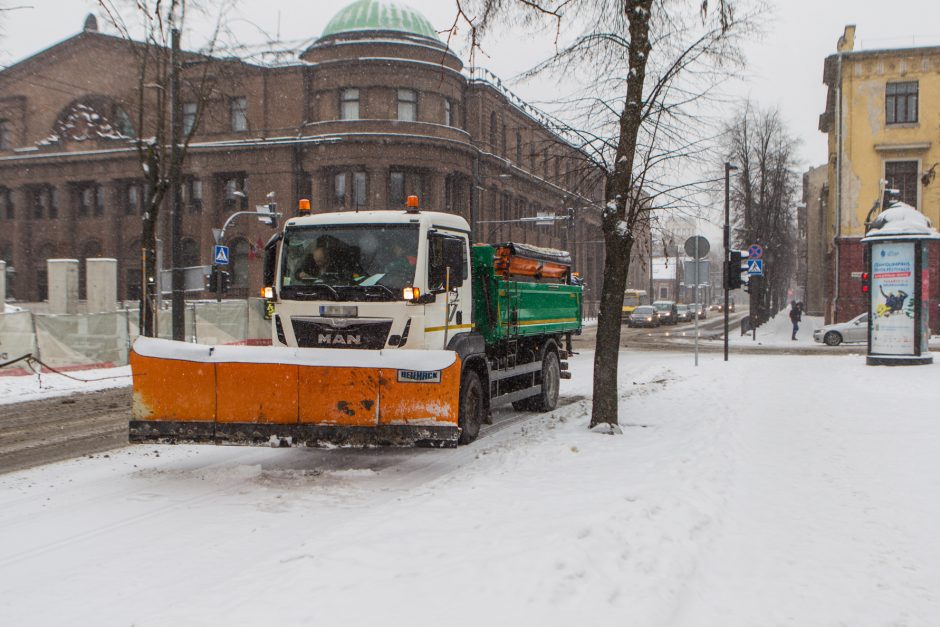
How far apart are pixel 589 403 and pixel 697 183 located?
4.87m

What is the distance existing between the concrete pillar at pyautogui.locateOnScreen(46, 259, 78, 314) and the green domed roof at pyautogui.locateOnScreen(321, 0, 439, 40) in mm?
21719

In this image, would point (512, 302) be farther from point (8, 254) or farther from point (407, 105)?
point (8, 254)

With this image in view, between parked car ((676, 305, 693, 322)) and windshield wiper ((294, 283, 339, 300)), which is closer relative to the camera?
windshield wiper ((294, 283, 339, 300))

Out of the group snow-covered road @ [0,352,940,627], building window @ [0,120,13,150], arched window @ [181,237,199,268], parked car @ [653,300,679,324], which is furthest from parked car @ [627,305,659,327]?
building window @ [0,120,13,150]

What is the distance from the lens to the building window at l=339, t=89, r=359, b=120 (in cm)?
4497

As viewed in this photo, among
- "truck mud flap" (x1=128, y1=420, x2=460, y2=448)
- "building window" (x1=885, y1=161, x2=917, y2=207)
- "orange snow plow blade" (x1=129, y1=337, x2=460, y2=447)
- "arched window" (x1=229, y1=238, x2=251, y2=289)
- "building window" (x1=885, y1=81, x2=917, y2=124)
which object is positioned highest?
"building window" (x1=885, y1=81, x2=917, y2=124)

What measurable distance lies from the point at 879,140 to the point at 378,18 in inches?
1101

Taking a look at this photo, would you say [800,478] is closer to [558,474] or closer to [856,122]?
[558,474]

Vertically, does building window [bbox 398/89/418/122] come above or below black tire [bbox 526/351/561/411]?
above

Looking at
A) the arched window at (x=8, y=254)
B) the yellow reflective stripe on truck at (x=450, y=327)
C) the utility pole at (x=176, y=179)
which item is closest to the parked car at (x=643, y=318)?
the utility pole at (x=176, y=179)

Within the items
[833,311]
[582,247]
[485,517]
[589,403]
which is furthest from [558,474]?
[582,247]

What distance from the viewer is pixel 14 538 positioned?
Answer: 5.82m

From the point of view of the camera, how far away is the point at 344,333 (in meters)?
8.41

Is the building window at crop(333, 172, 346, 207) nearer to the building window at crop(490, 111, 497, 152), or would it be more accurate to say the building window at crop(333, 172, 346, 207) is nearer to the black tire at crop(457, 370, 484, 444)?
the building window at crop(490, 111, 497, 152)
